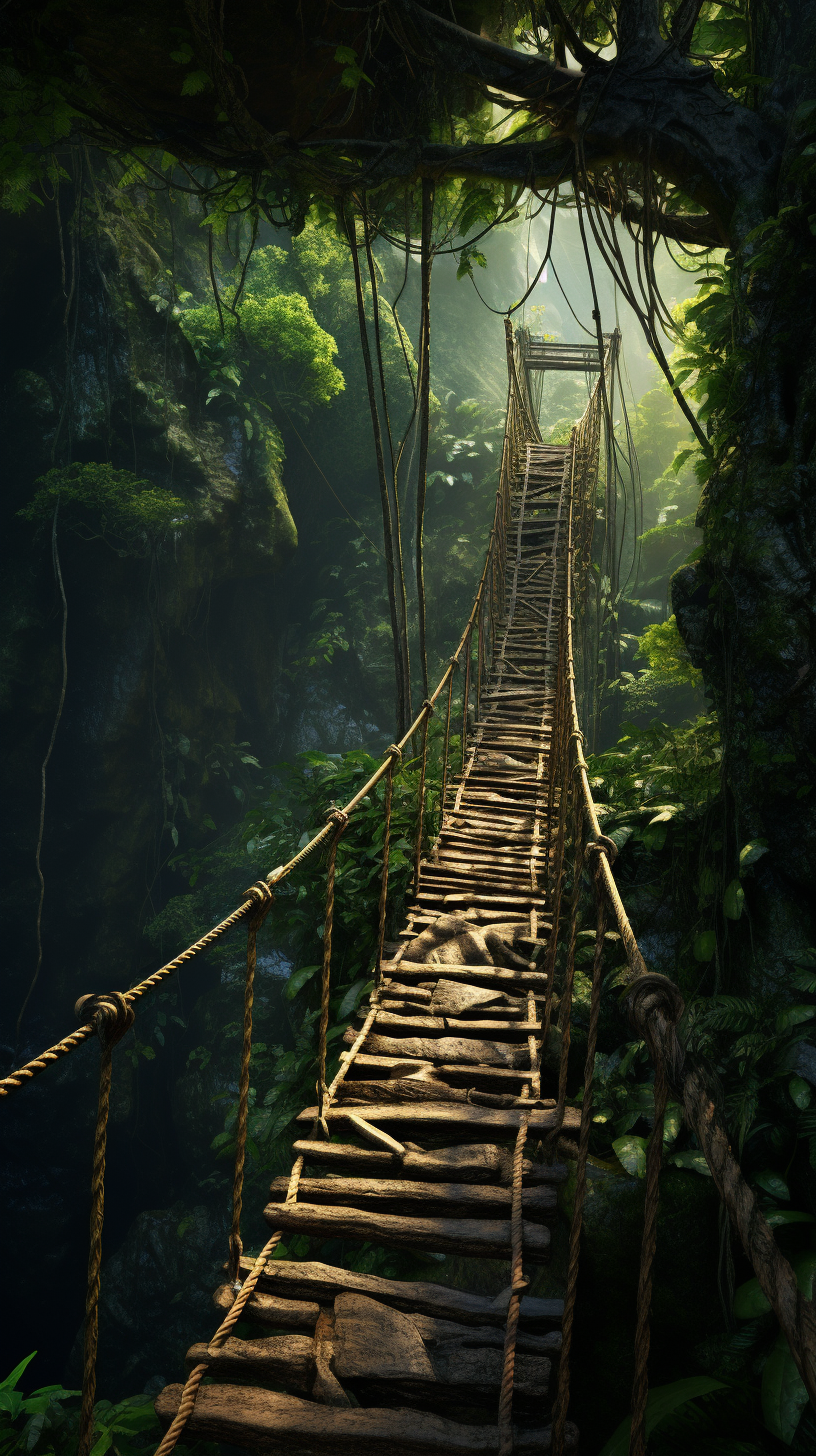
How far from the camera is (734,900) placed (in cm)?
271

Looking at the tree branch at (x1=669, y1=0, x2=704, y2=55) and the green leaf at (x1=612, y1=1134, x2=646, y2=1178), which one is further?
the tree branch at (x1=669, y1=0, x2=704, y2=55)

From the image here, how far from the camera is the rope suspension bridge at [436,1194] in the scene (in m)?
0.89

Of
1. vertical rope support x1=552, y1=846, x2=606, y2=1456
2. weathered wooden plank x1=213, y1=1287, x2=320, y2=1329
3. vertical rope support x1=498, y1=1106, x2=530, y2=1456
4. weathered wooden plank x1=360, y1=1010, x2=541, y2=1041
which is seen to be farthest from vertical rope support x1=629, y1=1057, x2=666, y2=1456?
weathered wooden plank x1=360, y1=1010, x2=541, y2=1041

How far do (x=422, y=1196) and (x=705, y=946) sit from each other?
1.66m

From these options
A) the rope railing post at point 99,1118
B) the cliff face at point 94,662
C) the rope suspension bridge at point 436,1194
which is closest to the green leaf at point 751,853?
the rope suspension bridge at point 436,1194

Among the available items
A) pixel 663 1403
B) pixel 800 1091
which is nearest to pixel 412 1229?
pixel 663 1403

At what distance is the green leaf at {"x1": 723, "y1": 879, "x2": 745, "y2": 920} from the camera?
2678mm

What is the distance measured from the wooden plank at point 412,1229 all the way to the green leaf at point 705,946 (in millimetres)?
1528

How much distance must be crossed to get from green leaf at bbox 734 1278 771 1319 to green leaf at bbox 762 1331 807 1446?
16 cm

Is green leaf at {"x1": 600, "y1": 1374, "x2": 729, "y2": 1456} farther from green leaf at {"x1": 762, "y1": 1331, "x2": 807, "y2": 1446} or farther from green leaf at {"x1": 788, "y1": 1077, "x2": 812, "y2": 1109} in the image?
green leaf at {"x1": 788, "y1": 1077, "x2": 812, "y2": 1109}

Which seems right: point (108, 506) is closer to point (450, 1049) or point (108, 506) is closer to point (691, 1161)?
point (450, 1049)

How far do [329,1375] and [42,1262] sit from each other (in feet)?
29.5

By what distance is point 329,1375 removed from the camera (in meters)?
1.26

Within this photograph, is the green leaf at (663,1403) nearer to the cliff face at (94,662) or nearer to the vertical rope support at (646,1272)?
the vertical rope support at (646,1272)
